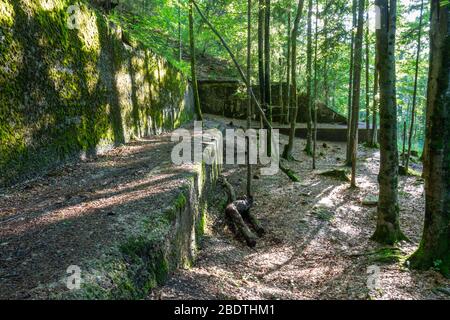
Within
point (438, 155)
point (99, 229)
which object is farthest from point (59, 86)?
point (438, 155)

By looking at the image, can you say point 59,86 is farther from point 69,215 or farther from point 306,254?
point 306,254

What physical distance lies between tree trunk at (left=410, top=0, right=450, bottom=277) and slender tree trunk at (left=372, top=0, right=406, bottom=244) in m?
1.52

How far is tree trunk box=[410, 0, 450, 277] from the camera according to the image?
5367 mm

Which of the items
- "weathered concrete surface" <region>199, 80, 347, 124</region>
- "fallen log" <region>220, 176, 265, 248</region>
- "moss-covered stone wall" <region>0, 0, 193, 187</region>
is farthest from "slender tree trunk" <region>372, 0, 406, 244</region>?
"weathered concrete surface" <region>199, 80, 347, 124</region>

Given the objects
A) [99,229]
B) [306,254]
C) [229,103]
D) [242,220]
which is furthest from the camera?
[229,103]

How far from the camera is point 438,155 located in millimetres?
5551

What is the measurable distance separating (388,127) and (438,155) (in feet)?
6.35

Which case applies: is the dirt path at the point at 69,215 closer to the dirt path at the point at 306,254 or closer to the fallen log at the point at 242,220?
the dirt path at the point at 306,254

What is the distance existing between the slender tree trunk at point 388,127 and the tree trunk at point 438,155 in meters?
1.52

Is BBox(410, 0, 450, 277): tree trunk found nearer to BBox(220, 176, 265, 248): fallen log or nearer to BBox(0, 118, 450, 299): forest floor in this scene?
BBox(0, 118, 450, 299): forest floor

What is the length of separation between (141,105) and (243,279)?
7.54 meters
